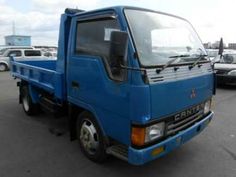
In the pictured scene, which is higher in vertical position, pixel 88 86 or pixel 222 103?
pixel 88 86

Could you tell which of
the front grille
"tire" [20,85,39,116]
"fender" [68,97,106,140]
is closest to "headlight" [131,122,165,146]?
the front grille

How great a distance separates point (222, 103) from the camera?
801cm

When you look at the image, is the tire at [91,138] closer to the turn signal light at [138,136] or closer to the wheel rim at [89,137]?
the wheel rim at [89,137]

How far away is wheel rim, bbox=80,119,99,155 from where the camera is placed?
3757 mm

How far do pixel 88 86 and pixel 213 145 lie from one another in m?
2.56

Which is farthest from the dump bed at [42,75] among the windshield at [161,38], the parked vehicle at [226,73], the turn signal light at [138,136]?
the parked vehicle at [226,73]

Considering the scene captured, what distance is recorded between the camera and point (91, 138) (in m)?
3.78

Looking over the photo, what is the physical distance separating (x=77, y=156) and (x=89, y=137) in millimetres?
475

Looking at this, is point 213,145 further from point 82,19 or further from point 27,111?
point 27,111

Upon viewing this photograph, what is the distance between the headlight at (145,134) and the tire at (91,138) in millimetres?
756

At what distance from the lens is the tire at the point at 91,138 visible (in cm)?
364

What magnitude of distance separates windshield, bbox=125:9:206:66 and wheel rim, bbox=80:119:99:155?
4.61 ft

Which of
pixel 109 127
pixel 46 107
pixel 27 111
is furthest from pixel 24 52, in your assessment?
pixel 109 127

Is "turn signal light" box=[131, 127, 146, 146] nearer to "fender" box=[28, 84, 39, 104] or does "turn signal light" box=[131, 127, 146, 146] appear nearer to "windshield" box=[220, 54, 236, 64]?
"fender" box=[28, 84, 39, 104]
